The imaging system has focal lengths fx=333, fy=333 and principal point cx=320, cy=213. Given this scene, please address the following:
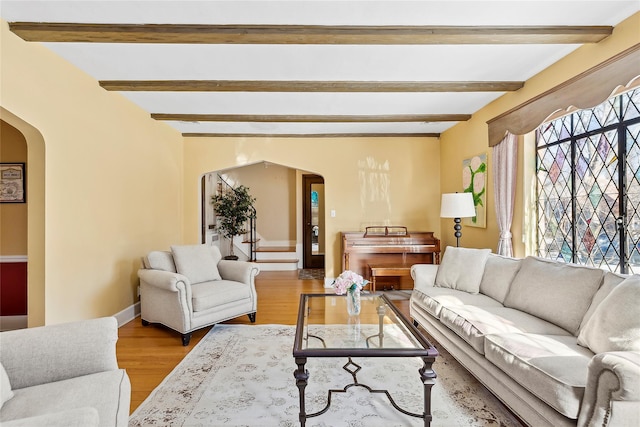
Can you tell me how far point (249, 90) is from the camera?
3.26 m

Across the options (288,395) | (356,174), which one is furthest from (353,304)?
(356,174)

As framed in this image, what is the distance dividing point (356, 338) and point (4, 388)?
1683mm

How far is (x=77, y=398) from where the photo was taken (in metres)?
1.34

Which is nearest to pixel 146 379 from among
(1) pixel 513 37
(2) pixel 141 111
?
(2) pixel 141 111

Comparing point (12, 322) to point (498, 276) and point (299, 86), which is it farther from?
point (498, 276)

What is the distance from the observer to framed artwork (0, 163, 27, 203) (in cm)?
318

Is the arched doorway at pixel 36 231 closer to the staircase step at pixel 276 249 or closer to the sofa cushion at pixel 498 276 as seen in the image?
the sofa cushion at pixel 498 276

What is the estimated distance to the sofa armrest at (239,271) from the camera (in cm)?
364

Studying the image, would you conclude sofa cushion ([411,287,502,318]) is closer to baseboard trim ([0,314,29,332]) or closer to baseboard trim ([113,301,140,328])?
baseboard trim ([113,301,140,328])

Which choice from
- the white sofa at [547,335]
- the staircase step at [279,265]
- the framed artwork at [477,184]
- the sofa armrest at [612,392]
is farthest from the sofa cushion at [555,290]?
the staircase step at [279,265]

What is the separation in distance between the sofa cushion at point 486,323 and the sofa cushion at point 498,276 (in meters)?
0.25

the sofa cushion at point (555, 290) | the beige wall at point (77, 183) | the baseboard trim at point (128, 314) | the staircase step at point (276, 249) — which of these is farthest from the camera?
the staircase step at point (276, 249)

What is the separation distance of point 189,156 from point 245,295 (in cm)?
285

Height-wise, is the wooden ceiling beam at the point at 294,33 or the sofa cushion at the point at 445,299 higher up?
the wooden ceiling beam at the point at 294,33
